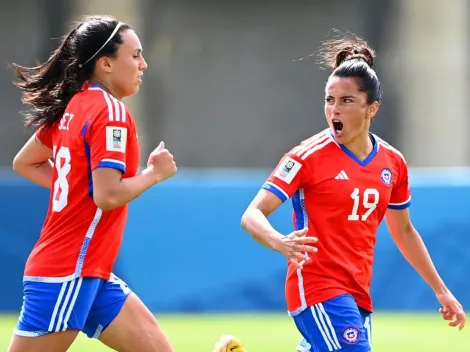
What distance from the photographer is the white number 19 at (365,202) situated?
5683 mm

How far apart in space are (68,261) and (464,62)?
13.2m

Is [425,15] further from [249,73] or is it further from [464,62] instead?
[249,73]

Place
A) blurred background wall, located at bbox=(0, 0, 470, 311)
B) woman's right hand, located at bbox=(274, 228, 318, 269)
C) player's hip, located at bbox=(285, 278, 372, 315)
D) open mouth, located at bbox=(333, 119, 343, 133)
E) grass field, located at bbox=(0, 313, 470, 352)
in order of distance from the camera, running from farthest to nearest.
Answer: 1. blurred background wall, located at bbox=(0, 0, 470, 311)
2. grass field, located at bbox=(0, 313, 470, 352)
3. open mouth, located at bbox=(333, 119, 343, 133)
4. player's hip, located at bbox=(285, 278, 372, 315)
5. woman's right hand, located at bbox=(274, 228, 318, 269)

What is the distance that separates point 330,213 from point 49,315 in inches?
57.1

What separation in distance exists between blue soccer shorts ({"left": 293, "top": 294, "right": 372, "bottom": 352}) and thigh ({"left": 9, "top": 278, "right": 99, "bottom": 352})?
1126mm

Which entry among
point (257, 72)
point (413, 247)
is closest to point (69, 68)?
point (413, 247)

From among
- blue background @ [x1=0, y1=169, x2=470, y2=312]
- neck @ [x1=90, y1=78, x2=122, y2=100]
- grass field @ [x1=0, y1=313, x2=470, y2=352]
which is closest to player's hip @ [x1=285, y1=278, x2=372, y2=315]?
neck @ [x1=90, y1=78, x2=122, y2=100]

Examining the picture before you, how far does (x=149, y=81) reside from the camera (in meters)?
17.3

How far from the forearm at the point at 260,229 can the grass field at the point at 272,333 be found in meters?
4.04

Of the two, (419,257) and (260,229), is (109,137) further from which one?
(419,257)

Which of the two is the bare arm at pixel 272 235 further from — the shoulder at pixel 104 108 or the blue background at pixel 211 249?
the blue background at pixel 211 249

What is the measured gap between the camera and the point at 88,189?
5242 mm

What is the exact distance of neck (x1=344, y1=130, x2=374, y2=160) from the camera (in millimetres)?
5844

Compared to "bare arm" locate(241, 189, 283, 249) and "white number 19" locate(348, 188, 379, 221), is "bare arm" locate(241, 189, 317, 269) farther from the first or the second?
"white number 19" locate(348, 188, 379, 221)
